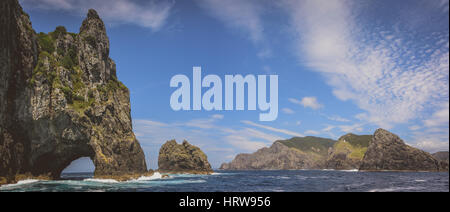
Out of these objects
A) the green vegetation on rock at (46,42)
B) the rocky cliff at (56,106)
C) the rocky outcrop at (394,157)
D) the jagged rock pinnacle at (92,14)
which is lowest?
the rocky outcrop at (394,157)

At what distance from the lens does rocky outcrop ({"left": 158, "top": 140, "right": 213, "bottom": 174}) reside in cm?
13900

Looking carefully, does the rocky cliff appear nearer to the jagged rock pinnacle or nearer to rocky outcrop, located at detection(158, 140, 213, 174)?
the jagged rock pinnacle

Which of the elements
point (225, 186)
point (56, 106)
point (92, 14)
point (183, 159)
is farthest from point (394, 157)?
point (56, 106)

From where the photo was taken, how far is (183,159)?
141 metres

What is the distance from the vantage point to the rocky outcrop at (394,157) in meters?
159

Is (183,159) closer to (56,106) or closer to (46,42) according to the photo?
(56,106)

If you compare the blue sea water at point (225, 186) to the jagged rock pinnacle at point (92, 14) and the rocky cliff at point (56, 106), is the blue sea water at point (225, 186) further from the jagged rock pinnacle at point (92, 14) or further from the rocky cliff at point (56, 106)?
the jagged rock pinnacle at point (92, 14)

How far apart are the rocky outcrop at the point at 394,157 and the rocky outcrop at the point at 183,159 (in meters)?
110

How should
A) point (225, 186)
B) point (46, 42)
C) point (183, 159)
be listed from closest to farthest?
1. point (225, 186)
2. point (46, 42)
3. point (183, 159)

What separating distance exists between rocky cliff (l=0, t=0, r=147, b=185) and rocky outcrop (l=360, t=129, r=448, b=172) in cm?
15447

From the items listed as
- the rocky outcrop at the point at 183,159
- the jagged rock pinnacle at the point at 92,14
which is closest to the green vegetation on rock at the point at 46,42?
the jagged rock pinnacle at the point at 92,14

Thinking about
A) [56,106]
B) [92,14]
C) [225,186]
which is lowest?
[225,186]

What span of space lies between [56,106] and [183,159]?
9050 cm
